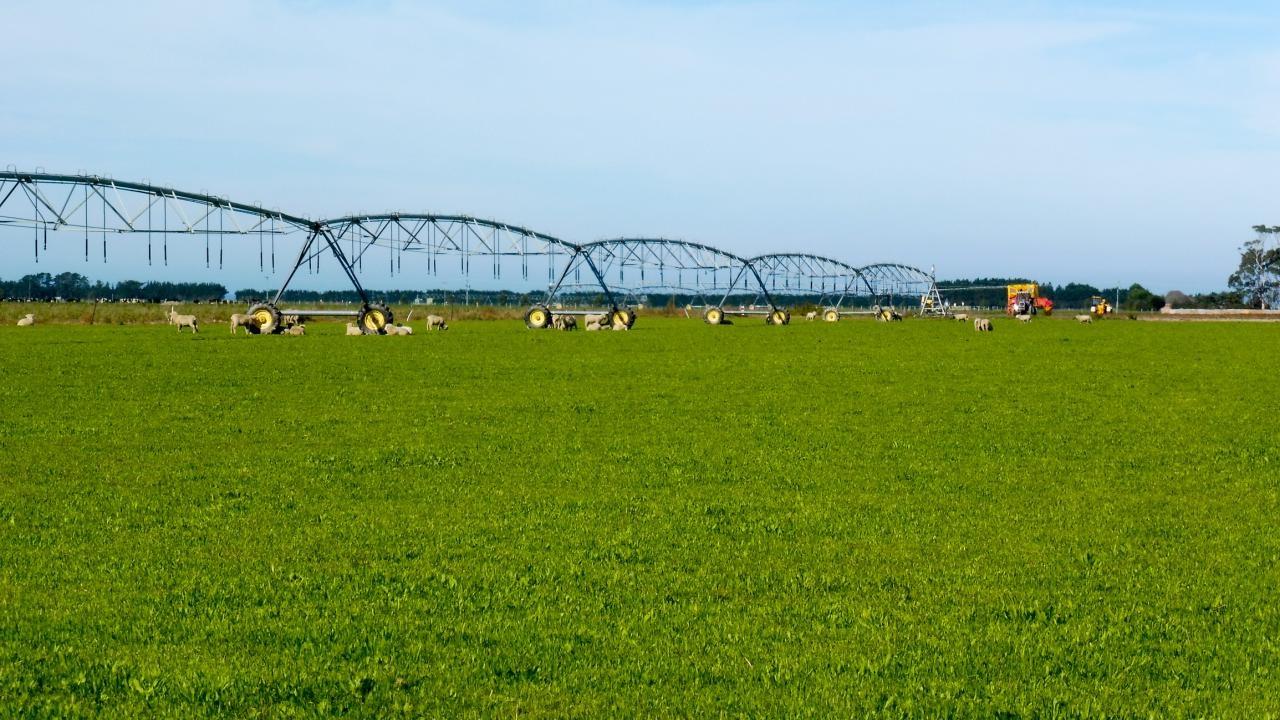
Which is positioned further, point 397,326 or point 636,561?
point 397,326

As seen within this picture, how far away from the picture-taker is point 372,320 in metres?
60.3

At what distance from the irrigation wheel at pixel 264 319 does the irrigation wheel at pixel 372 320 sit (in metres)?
4.17

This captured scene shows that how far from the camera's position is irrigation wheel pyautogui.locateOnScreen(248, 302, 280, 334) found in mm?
57031

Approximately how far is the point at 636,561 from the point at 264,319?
51820mm

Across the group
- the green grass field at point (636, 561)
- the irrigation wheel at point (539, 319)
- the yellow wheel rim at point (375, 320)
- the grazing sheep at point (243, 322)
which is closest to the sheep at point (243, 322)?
the grazing sheep at point (243, 322)

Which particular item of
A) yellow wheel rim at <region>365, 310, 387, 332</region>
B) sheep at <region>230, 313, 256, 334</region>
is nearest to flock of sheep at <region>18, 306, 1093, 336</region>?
sheep at <region>230, 313, 256, 334</region>

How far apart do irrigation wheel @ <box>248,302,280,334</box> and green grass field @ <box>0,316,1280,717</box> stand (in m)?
37.9

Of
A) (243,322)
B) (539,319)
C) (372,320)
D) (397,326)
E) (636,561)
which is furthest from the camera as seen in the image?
(539,319)

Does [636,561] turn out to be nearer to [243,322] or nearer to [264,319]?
[264,319]

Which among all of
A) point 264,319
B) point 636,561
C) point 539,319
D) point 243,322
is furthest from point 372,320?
point 636,561

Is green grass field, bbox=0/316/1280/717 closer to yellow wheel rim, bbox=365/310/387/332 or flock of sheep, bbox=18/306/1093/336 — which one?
flock of sheep, bbox=18/306/1093/336

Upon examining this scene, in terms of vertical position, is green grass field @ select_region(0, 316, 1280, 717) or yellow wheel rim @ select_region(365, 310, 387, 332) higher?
yellow wheel rim @ select_region(365, 310, 387, 332)

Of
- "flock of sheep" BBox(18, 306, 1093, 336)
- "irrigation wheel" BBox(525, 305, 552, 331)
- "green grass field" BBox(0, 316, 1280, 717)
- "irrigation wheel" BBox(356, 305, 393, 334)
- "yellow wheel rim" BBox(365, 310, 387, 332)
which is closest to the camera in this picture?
"green grass field" BBox(0, 316, 1280, 717)

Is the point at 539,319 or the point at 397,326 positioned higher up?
the point at 539,319
